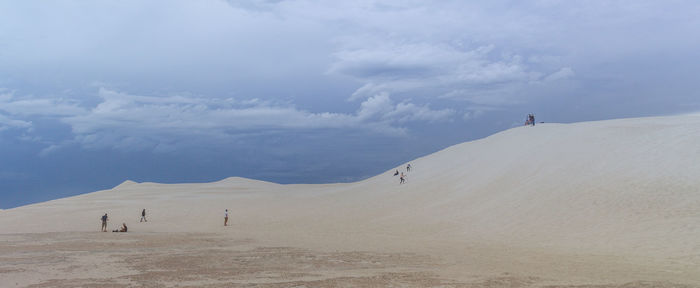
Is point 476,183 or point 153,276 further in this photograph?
point 476,183

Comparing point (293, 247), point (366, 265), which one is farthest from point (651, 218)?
point (293, 247)

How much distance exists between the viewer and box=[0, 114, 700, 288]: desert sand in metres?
14.7

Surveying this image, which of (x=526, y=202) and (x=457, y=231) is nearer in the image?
(x=457, y=231)

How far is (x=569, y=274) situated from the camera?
48.5 feet

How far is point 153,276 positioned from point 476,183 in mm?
27117

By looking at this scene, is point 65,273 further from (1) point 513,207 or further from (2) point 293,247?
(1) point 513,207

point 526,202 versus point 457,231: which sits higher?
point 526,202

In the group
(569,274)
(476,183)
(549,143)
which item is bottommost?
(569,274)

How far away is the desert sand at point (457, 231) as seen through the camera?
14.7 meters

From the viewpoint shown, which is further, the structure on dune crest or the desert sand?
the structure on dune crest

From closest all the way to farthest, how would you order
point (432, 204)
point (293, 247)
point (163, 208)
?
point (293, 247) < point (432, 204) < point (163, 208)

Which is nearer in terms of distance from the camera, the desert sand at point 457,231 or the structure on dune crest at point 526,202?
the desert sand at point 457,231

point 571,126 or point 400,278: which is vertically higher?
point 571,126

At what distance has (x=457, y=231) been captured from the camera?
27094 millimetres
